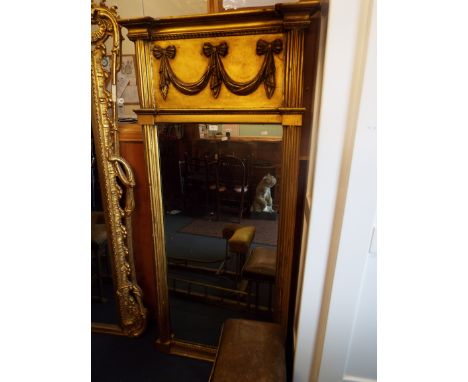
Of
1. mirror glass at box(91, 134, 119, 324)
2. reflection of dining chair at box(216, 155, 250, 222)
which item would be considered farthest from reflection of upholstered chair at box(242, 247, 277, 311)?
mirror glass at box(91, 134, 119, 324)

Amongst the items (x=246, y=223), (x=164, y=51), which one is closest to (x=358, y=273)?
(x=246, y=223)

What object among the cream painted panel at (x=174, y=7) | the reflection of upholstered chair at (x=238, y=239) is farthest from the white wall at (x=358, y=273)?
the cream painted panel at (x=174, y=7)

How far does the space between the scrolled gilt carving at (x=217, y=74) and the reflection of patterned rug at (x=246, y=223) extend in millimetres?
629

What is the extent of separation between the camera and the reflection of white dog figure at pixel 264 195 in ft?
3.90

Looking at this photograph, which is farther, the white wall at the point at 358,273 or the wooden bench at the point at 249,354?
the wooden bench at the point at 249,354

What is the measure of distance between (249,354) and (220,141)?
36.7 inches

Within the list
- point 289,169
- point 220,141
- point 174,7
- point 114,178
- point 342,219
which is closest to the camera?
point 342,219

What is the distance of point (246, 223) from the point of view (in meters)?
1.31

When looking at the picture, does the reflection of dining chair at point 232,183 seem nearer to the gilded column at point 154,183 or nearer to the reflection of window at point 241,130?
the reflection of window at point 241,130

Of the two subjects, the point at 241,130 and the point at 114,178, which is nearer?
the point at 241,130

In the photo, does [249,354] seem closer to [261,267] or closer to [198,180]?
[261,267]

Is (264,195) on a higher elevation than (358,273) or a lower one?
higher
